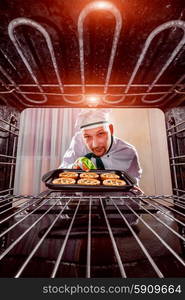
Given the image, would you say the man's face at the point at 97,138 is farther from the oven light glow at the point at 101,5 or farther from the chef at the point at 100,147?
the oven light glow at the point at 101,5

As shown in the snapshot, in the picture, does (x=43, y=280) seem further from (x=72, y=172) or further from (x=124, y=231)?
(x=72, y=172)

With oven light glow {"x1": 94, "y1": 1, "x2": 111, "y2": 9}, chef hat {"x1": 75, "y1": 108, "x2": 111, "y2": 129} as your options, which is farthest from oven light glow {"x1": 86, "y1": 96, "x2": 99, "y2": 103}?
chef hat {"x1": 75, "y1": 108, "x2": 111, "y2": 129}

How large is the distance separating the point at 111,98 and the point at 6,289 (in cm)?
73

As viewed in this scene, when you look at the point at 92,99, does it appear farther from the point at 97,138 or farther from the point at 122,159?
the point at 122,159

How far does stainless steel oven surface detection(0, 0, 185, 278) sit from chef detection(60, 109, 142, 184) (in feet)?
2.58

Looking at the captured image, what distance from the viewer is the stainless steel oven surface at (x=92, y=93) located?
32 centimetres

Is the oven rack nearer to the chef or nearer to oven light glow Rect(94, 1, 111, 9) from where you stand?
oven light glow Rect(94, 1, 111, 9)

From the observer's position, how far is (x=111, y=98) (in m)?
0.78

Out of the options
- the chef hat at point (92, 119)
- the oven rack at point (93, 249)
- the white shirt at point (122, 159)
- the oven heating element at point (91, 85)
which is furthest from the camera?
the white shirt at point (122, 159)

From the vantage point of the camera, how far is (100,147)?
5.75 ft

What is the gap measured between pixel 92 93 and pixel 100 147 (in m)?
1.07

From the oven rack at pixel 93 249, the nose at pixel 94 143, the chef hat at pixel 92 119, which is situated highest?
the chef hat at pixel 92 119

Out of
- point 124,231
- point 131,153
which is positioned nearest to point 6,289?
point 124,231

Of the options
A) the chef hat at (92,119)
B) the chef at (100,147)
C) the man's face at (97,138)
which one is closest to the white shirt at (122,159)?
the chef at (100,147)
